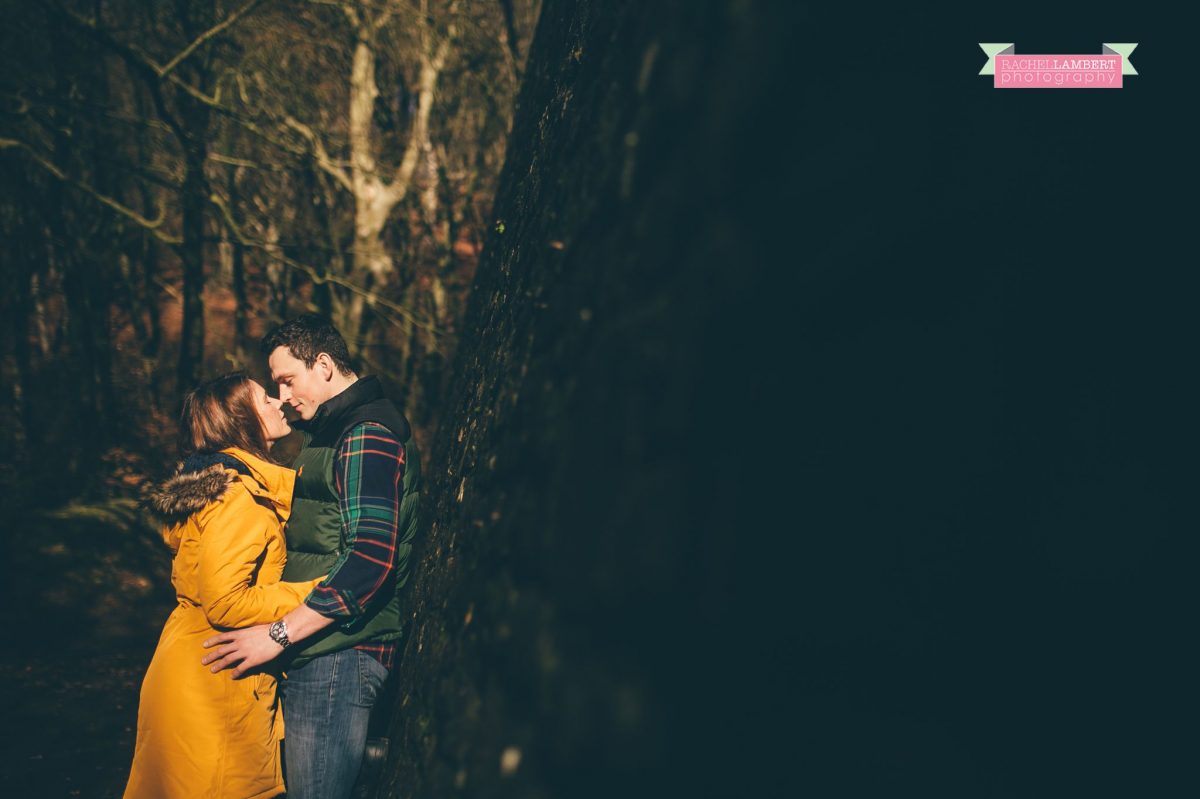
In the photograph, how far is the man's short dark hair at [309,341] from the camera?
8.08 ft

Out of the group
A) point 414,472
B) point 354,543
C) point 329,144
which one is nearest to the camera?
point 354,543

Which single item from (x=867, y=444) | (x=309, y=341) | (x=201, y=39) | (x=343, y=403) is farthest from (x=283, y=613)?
(x=201, y=39)

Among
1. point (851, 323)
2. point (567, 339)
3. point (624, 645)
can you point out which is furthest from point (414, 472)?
point (851, 323)

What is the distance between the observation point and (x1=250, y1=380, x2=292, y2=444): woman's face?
259 cm

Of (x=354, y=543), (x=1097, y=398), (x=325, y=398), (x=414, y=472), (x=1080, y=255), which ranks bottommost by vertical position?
(x=354, y=543)

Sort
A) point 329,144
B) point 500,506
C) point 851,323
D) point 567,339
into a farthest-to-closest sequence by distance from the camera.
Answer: point 329,144, point 500,506, point 567,339, point 851,323

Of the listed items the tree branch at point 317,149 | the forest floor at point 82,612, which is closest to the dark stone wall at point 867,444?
the forest floor at point 82,612

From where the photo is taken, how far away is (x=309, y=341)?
2.47 metres

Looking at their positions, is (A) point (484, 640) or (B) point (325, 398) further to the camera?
(B) point (325, 398)

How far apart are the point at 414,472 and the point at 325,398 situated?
1.45 feet

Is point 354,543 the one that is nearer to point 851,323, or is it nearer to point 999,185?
point 851,323

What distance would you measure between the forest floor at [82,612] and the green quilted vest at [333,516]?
197 inches

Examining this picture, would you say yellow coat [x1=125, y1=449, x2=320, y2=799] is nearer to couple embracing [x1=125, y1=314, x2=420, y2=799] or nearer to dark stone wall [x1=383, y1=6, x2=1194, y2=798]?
couple embracing [x1=125, y1=314, x2=420, y2=799]

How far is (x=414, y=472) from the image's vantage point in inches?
94.1
